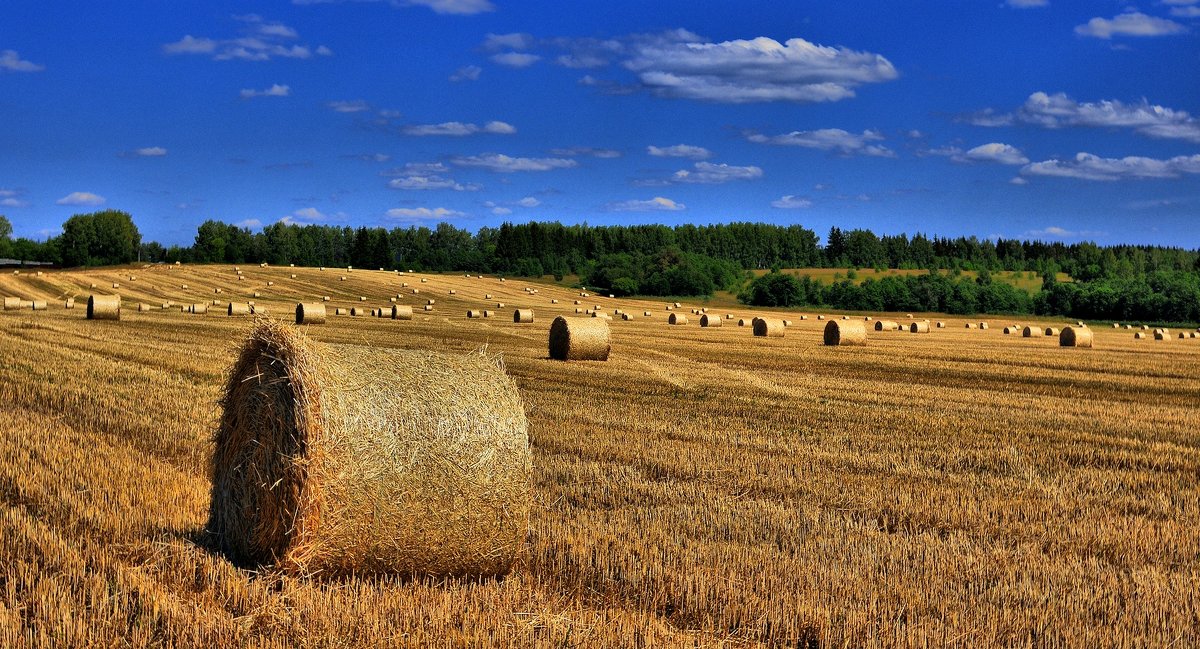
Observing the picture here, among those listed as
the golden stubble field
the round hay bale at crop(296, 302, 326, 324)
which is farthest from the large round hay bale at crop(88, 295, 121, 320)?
the golden stubble field

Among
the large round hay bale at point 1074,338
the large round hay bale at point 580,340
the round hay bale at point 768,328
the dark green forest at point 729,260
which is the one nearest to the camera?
the large round hay bale at point 580,340

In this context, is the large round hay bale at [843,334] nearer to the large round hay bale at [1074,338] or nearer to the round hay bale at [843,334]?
the round hay bale at [843,334]

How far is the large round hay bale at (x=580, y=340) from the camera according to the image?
23.6 m

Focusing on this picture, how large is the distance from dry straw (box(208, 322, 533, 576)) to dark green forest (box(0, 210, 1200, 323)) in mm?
72992

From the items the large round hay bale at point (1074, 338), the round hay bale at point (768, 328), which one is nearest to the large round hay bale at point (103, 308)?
the round hay bale at point (768, 328)

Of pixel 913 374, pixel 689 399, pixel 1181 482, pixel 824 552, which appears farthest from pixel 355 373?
pixel 913 374

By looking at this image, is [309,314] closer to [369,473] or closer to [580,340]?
[580,340]

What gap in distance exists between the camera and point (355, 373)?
7.45 meters

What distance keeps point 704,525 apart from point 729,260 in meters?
118

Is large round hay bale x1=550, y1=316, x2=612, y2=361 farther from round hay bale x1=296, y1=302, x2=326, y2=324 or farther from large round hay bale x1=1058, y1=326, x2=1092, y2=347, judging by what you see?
large round hay bale x1=1058, y1=326, x2=1092, y2=347

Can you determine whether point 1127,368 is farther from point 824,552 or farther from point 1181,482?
point 824,552

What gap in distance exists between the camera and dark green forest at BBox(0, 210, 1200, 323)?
84750mm

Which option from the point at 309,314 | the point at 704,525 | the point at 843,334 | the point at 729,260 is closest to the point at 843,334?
the point at 843,334

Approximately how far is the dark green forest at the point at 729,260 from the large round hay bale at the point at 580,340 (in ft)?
193
